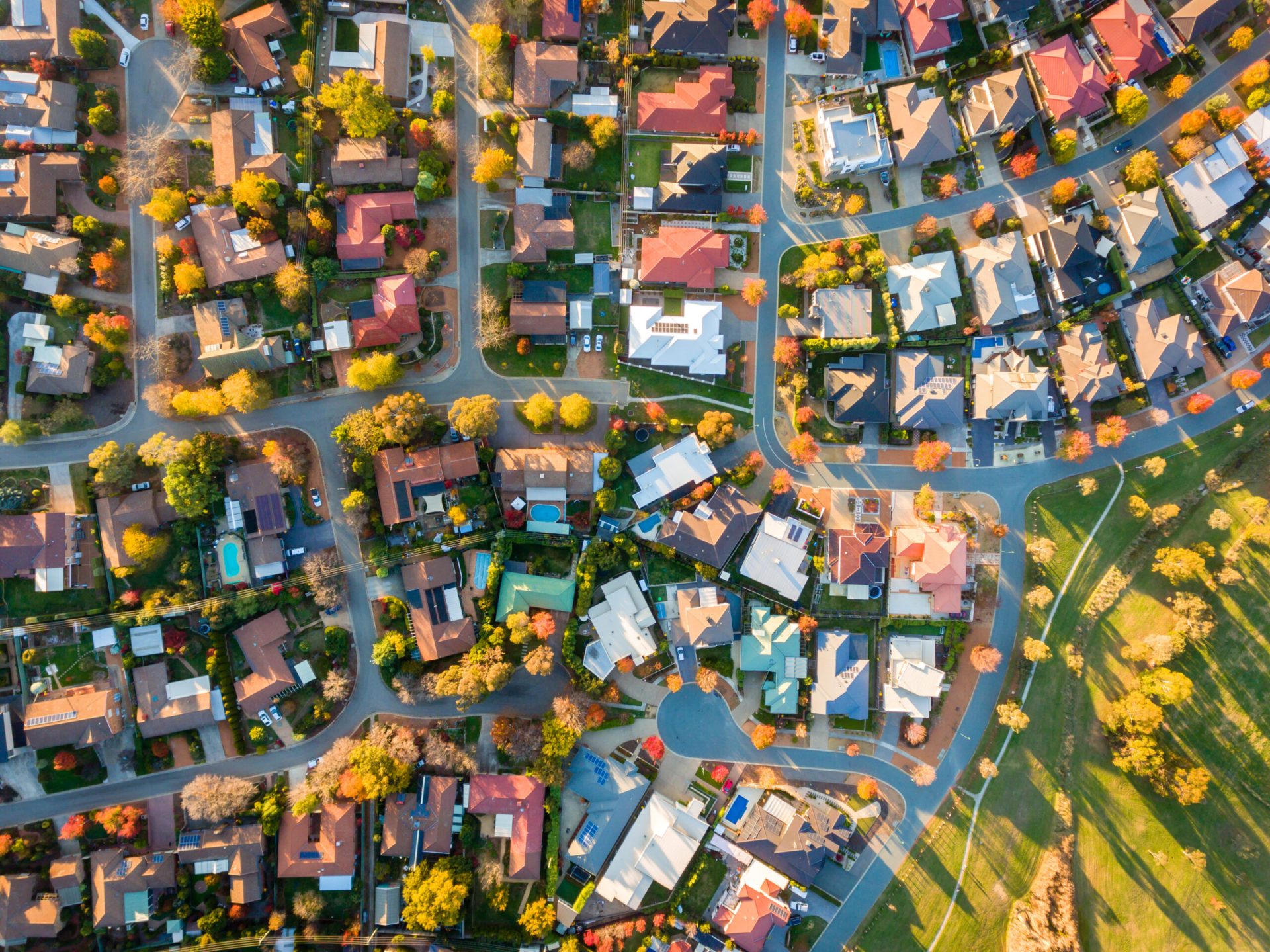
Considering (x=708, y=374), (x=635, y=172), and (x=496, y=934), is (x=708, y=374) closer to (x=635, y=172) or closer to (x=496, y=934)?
(x=635, y=172)

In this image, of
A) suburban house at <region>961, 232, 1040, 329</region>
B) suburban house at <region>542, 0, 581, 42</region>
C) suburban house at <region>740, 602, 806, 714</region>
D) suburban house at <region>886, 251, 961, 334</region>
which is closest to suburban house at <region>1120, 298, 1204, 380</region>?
suburban house at <region>961, 232, 1040, 329</region>

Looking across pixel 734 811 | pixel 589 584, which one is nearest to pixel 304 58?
pixel 589 584

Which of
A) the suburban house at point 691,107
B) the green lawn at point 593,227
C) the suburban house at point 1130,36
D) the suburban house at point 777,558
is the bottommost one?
the suburban house at point 777,558

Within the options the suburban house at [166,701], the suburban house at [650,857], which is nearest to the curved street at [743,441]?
the suburban house at [166,701]

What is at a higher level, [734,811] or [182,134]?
[182,134]

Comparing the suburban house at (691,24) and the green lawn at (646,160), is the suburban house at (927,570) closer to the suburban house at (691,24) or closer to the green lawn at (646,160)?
the green lawn at (646,160)

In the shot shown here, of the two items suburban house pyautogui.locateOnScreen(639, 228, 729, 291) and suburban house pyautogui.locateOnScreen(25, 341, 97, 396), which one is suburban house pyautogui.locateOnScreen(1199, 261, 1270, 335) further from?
suburban house pyautogui.locateOnScreen(25, 341, 97, 396)

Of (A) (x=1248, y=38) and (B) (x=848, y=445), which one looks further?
(B) (x=848, y=445)
